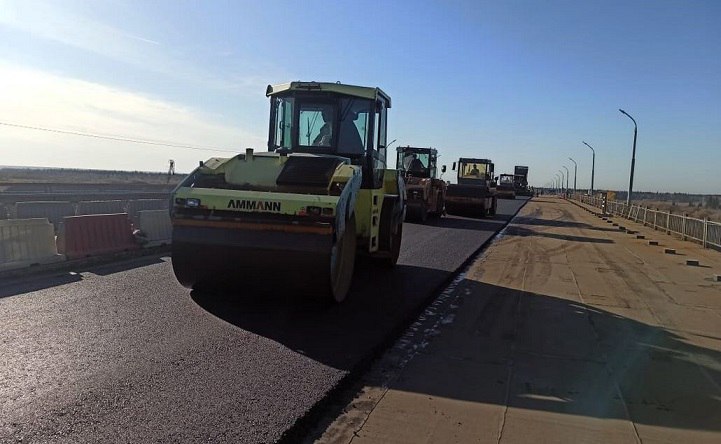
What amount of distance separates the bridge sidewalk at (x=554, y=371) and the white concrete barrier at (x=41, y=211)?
908cm

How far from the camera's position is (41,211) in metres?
13.6

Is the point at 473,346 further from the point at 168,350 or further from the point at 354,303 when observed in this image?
the point at 168,350

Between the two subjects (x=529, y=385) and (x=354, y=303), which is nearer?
(x=529, y=385)

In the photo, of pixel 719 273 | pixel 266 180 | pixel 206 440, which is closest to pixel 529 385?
pixel 206 440

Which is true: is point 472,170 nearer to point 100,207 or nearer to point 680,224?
point 680,224

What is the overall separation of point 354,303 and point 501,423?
12.5ft

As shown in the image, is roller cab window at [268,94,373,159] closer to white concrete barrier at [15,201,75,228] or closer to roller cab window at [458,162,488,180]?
white concrete barrier at [15,201,75,228]

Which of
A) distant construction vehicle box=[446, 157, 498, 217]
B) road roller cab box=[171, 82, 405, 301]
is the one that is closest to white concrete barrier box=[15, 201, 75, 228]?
road roller cab box=[171, 82, 405, 301]

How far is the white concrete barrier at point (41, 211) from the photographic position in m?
13.3

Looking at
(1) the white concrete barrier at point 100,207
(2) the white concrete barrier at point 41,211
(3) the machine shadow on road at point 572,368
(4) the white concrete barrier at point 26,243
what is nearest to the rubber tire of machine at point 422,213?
(1) the white concrete barrier at point 100,207

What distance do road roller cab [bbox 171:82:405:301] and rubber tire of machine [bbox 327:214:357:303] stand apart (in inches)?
0.5

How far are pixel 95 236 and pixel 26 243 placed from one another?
1.44 m

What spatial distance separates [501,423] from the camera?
4586 mm

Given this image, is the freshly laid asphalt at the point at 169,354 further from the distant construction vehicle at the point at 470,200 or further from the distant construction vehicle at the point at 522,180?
the distant construction vehicle at the point at 522,180
